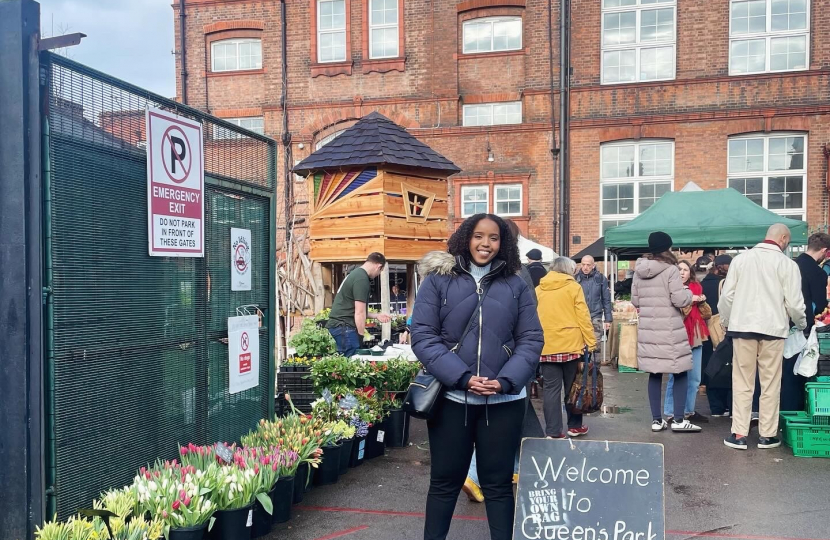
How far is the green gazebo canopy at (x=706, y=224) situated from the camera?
34.5 ft

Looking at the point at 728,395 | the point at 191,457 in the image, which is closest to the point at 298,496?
the point at 191,457

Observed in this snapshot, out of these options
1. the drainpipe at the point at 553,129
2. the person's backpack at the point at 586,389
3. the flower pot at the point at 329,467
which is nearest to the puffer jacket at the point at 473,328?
the flower pot at the point at 329,467

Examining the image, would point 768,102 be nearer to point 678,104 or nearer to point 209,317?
point 678,104

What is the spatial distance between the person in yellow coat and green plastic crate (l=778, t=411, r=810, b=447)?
1.95 meters

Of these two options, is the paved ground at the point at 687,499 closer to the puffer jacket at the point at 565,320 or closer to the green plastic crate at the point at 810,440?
the green plastic crate at the point at 810,440

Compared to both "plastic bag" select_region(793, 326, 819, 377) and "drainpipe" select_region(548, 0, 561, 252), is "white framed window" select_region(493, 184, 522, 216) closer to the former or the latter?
"drainpipe" select_region(548, 0, 561, 252)

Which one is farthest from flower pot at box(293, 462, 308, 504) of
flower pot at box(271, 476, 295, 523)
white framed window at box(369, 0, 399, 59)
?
white framed window at box(369, 0, 399, 59)

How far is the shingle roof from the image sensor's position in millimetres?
8062

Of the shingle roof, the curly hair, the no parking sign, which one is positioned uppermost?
the shingle roof

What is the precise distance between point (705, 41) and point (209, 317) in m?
16.1

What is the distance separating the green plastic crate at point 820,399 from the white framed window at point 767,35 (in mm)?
13193

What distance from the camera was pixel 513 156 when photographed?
58.0 feet

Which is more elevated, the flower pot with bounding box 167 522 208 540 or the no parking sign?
the no parking sign

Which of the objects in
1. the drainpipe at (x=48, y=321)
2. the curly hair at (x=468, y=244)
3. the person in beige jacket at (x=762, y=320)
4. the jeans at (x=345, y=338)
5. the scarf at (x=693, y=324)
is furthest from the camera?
the jeans at (x=345, y=338)
